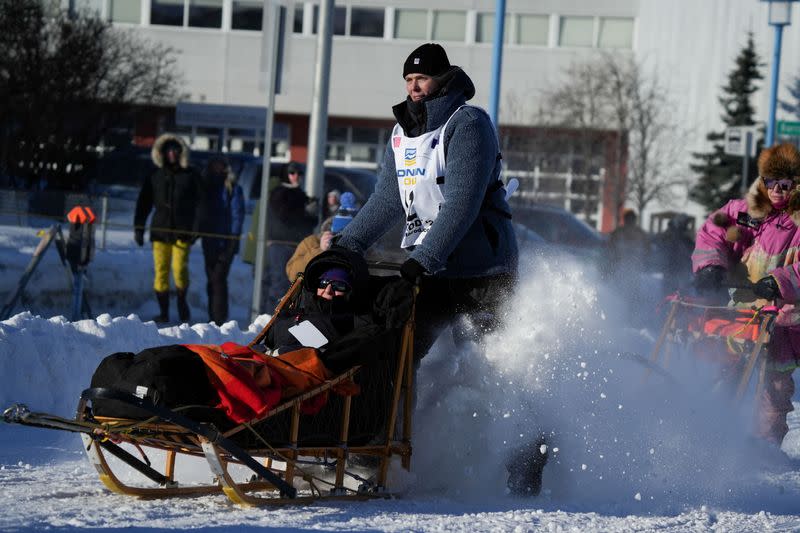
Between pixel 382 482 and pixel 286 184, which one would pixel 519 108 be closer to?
pixel 286 184

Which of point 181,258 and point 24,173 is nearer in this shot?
point 181,258

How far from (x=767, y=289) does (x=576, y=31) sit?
33449 millimetres

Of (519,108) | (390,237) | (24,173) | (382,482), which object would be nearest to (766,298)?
(382,482)

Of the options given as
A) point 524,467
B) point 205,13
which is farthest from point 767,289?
point 205,13

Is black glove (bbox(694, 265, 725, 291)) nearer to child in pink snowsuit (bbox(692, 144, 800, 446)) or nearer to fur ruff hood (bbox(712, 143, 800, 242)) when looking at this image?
child in pink snowsuit (bbox(692, 144, 800, 446))

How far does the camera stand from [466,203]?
17.4ft

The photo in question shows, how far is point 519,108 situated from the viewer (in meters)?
35.5

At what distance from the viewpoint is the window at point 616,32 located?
39.4m

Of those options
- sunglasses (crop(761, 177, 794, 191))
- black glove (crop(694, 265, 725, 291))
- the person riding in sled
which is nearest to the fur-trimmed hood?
black glove (crop(694, 265, 725, 291))

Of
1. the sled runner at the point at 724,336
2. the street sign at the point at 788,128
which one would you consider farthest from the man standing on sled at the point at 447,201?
the street sign at the point at 788,128

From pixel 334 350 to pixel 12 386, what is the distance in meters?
2.90

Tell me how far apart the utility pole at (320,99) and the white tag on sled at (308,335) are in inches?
323

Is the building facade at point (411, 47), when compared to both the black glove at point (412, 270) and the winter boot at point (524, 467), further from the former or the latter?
the black glove at point (412, 270)

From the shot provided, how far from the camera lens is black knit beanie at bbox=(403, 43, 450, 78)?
18.0 feet
